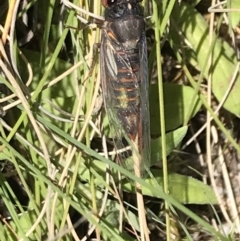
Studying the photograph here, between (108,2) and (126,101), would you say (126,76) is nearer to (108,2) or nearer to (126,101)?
(126,101)

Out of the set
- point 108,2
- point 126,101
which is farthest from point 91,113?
point 108,2

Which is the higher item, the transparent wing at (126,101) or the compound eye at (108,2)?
the compound eye at (108,2)

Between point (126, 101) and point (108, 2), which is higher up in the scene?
point (108, 2)

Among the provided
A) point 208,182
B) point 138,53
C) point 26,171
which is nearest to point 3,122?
point 26,171

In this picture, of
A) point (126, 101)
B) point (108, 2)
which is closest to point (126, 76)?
point (126, 101)

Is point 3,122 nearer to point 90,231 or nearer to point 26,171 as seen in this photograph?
point 26,171

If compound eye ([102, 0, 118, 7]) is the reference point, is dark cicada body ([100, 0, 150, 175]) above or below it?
below

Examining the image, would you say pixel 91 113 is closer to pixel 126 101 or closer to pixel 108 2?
pixel 126 101

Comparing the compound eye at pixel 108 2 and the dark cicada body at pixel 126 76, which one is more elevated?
the compound eye at pixel 108 2
